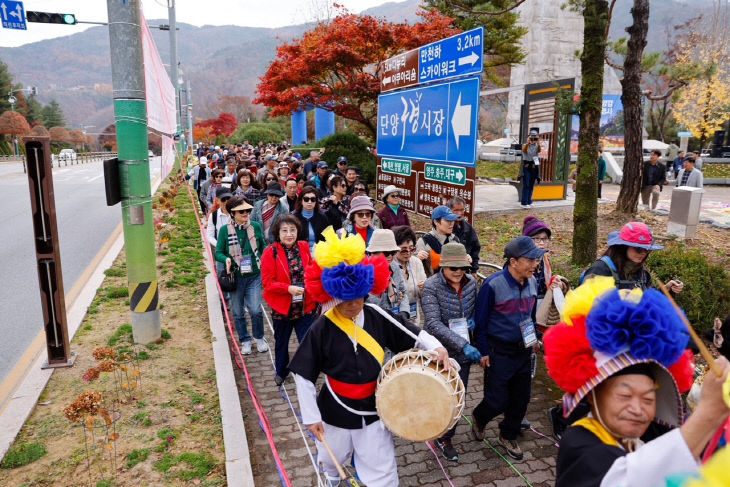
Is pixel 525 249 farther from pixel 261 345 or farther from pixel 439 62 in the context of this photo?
pixel 439 62

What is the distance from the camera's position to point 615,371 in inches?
Result: 72.0

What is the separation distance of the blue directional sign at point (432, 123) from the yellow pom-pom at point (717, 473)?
26.7ft

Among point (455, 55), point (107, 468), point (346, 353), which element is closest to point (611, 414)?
point (346, 353)

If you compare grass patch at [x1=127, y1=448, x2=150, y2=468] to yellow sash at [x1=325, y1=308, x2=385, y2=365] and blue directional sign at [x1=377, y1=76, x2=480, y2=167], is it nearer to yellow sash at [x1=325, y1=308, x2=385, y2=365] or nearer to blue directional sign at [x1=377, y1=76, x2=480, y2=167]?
yellow sash at [x1=325, y1=308, x2=385, y2=365]

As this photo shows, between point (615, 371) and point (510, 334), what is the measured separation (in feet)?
7.71

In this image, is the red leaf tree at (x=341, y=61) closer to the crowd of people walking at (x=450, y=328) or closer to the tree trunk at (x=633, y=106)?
the tree trunk at (x=633, y=106)

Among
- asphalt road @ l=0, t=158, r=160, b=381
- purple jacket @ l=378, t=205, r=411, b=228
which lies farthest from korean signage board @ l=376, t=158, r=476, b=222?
asphalt road @ l=0, t=158, r=160, b=381

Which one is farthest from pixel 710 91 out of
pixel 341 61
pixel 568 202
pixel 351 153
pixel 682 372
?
pixel 682 372

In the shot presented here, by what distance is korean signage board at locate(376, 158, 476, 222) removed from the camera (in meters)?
9.36

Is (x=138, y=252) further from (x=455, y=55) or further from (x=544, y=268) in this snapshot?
(x=455, y=55)

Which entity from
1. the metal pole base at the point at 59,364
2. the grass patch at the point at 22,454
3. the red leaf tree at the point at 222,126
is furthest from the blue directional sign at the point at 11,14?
the red leaf tree at the point at 222,126

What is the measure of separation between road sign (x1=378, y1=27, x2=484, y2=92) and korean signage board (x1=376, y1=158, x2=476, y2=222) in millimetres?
1768

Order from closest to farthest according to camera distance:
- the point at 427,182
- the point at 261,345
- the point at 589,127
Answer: the point at 261,345
the point at 589,127
the point at 427,182

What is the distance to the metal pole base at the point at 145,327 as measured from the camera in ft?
20.3
